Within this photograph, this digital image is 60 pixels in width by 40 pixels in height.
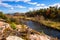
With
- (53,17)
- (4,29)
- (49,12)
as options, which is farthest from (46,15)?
(4,29)

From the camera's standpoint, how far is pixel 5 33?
324 inches

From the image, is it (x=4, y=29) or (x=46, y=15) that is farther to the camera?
(x=46, y=15)

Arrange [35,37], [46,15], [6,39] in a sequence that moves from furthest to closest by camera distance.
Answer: [46,15] → [35,37] → [6,39]

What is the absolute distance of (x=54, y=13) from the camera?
3822 centimetres

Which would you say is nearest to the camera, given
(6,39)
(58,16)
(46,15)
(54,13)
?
(6,39)

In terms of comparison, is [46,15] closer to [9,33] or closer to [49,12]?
[49,12]

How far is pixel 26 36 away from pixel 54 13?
30.9 meters

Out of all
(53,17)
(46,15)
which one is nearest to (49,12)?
(46,15)

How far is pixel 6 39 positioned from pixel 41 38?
1.97 meters

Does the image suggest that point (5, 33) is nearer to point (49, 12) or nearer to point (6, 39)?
point (6, 39)

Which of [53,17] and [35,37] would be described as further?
[53,17]

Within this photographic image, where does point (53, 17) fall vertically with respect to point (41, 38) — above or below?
below

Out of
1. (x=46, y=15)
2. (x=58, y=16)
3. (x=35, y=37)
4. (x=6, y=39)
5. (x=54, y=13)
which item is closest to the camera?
(x=6, y=39)

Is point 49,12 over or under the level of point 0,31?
under
